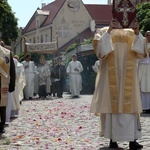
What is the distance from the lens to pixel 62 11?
223 feet

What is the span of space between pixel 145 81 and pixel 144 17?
2289 cm

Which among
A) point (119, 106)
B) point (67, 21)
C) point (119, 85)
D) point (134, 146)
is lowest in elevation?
point (134, 146)

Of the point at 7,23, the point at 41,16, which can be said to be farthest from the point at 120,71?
the point at 41,16

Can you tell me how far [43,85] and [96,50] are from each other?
49.2 feet

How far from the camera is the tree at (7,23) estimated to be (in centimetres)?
4797

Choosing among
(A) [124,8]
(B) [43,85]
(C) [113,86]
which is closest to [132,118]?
(C) [113,86]

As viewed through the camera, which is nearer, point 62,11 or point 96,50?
point 96,50

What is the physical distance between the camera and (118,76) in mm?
7258

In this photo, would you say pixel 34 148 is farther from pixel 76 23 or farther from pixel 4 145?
pixel 76 23

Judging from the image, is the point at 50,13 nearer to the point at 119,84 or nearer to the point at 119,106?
the point at 119,84

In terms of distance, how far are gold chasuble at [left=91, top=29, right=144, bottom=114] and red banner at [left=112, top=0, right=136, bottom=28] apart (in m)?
0.13

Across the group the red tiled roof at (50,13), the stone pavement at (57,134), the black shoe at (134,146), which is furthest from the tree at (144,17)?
the red tiled roof at (50,13)

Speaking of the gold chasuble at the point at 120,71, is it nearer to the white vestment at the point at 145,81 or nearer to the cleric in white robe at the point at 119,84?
the cleric in white robe at the point at 119,84

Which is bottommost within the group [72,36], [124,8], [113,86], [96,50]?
[113,86]
